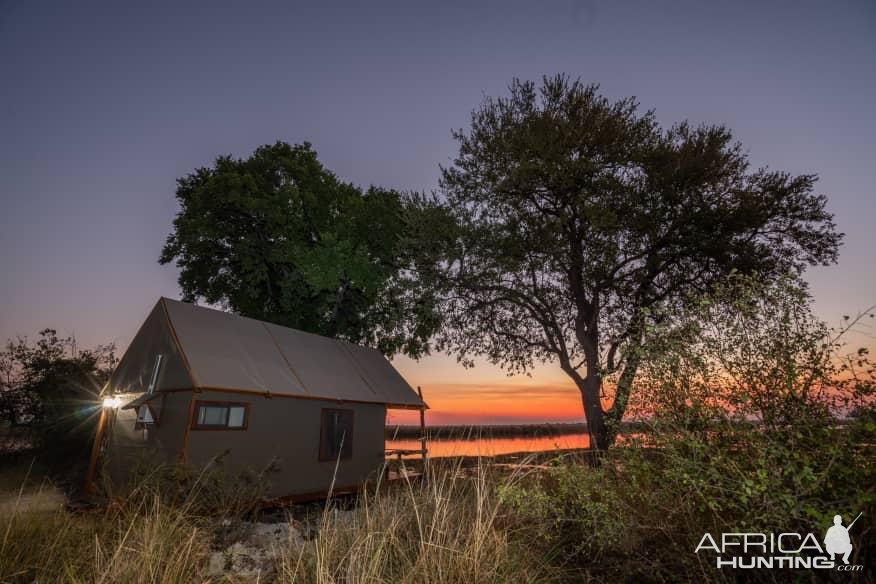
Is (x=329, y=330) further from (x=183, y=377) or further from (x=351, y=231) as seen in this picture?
(x=183, y=377)

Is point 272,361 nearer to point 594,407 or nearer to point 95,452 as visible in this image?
point 95,452

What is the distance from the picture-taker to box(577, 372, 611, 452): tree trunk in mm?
14758

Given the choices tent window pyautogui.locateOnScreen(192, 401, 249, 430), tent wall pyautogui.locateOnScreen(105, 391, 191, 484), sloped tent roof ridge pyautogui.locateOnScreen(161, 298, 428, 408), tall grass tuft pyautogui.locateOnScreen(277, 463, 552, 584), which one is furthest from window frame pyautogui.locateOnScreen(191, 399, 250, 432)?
tall grass tuft pyautogui.locateOnScreen(277, 463, 552, 584)

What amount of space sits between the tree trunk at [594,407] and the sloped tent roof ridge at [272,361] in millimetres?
5998

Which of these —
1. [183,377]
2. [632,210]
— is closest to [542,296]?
[632,210]

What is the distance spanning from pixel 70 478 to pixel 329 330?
427 inches

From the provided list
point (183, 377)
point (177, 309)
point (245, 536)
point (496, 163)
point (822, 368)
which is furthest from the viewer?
point (496, 163)

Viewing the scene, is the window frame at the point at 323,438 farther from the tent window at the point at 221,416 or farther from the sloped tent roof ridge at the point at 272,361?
the tent window at the point at 221,416

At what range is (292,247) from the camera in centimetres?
2159

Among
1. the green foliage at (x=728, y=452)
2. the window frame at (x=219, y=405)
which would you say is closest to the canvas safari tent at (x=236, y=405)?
the window frame at (x=219, y=405)

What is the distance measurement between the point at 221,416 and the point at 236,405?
0.41 m

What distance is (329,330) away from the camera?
2197 centimetres

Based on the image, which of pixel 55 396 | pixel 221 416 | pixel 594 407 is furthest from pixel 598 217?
pixel 55 396

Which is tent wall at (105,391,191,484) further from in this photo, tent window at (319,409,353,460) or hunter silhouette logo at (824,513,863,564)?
hunter silhouette logo at (824,513,863,564)
